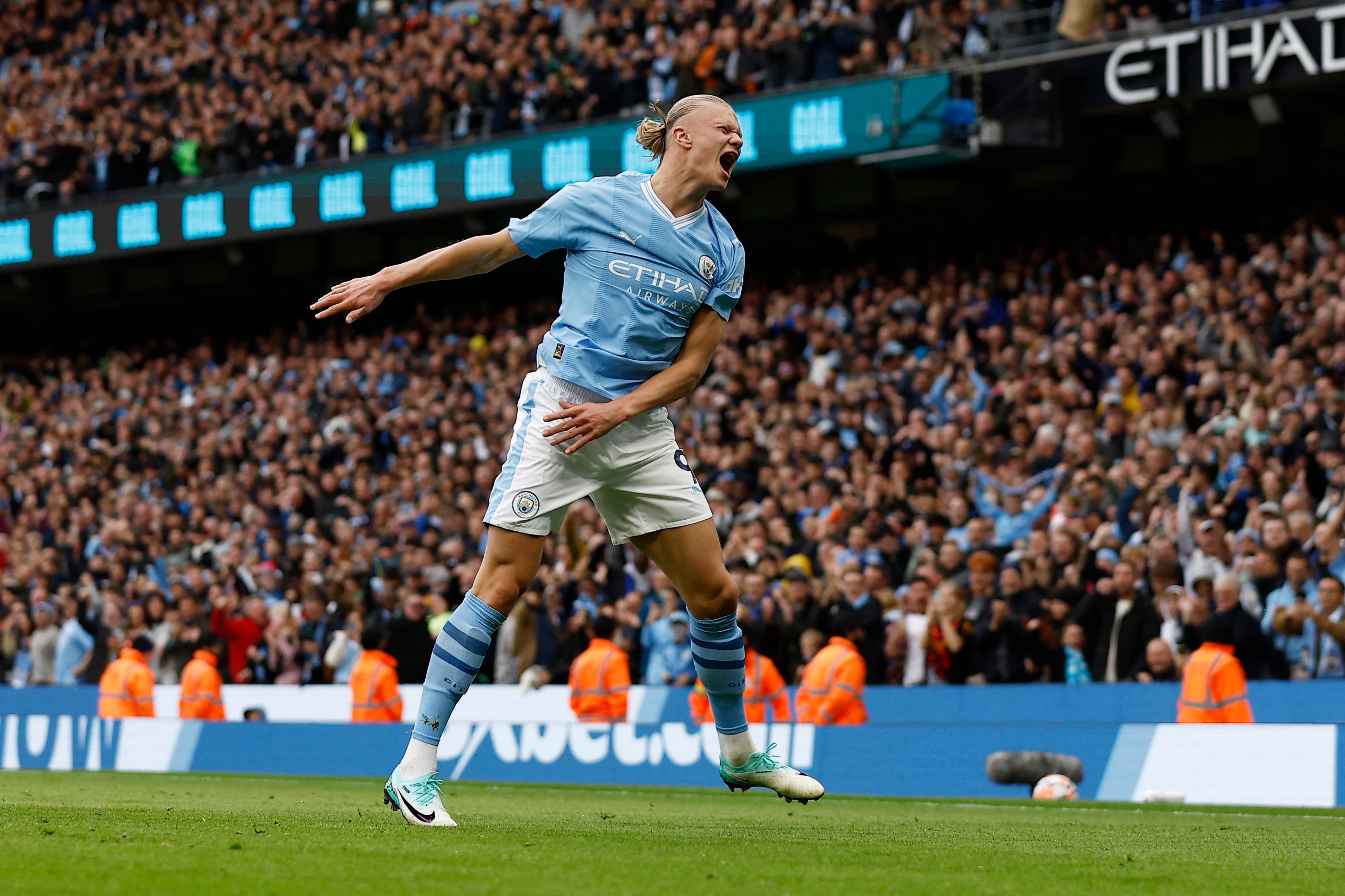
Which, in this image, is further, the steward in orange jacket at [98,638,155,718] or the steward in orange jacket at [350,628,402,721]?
the steward in orange jacket at [98,638,155,718]

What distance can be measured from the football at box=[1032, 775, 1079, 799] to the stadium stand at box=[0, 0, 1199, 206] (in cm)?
982

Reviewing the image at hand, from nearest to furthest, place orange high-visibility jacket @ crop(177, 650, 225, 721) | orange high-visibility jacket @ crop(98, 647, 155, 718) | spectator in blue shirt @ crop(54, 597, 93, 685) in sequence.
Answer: orange high-visibility jacket @ crop(177, 650, 225, 721), orange high-visibility jacket @ crop(98, 647, 155, 718), spectator in blue shirt @ crop(54, 597, 93, 685)

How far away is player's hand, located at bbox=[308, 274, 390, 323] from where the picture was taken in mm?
5582

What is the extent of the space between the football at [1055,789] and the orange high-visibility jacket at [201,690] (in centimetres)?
880

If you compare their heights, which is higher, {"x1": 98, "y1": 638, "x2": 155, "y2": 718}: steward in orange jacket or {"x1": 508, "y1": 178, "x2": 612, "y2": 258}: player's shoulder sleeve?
{"x1": 508, "y1": 178, "x2": 612, "y2": 258}: player's shoulder sleeve

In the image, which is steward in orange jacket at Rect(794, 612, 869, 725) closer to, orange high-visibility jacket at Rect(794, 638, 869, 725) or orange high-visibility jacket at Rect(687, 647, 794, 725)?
orange high-visibility jacket at Rect(794, 638, 869, 725)

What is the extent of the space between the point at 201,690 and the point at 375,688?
8.64ft

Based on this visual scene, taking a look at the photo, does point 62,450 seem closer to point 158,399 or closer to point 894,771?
point 158,399

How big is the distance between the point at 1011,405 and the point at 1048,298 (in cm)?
212

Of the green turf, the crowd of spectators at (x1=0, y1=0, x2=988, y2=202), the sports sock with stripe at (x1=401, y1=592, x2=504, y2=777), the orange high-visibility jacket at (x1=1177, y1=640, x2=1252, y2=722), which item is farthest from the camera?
the crowd of spectators at (x1=0, y1=0, x2=988, y2=202)

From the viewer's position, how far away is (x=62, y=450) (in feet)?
88.2

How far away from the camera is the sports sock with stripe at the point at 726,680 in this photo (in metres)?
6.41

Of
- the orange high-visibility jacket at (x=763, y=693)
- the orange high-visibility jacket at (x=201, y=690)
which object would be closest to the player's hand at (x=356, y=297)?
the orange high-visibility jacket at (x=763, y=693)

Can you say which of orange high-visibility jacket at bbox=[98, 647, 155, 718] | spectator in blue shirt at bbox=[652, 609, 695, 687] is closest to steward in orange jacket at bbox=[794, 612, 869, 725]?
spectator in blue shirt at bbox=[652, 609, 695, 687]
